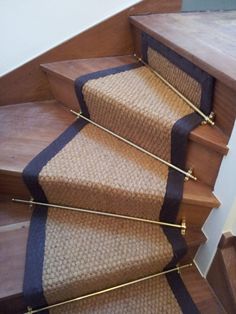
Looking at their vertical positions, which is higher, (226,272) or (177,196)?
(177,196)

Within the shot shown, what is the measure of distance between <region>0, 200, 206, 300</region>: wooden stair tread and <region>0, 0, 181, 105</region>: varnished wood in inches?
21.4

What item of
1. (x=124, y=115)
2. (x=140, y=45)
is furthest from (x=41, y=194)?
(x=140, y=45)

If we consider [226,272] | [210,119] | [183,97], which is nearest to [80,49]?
[183,97]

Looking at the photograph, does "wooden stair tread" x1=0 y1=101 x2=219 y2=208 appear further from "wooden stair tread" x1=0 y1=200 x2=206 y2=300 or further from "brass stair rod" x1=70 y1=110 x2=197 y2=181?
"wooden stair tread" x1=0 y1=200 x2=206 y2=300

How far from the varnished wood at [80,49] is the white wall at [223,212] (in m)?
0.81

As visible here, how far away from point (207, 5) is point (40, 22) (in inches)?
32.6

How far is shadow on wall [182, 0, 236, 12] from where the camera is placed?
1.28 metres

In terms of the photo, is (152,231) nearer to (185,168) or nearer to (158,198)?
(158,198)

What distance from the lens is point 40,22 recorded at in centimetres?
113

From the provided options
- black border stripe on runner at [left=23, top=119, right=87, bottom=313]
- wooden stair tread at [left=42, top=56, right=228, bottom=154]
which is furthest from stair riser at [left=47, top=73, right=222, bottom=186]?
wooden stair tread at [left=42, top=56, right=228, bottom=154]

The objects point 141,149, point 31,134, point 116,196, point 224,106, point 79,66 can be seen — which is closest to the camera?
point 224,106

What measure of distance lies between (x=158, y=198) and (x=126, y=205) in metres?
Result: 0.12

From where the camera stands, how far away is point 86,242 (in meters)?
0.86

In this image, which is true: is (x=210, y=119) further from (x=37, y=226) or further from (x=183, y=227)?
(x=37, y=226)
